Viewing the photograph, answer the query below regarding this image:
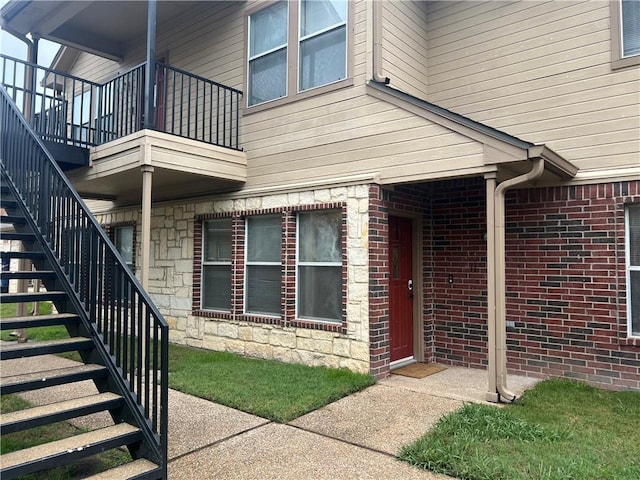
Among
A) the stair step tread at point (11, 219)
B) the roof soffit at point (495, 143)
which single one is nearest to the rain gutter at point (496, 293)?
the roof soffit at point (495, 143)

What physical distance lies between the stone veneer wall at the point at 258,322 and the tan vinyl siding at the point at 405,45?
1771 millimetres

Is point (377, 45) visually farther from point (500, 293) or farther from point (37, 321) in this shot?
point (37, 321)

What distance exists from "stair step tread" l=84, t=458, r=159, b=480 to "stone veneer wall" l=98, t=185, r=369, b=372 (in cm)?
306

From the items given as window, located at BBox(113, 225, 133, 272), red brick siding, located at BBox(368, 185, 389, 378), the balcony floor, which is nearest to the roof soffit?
red brick siding, located at BBox(368, 185, 389, 378)

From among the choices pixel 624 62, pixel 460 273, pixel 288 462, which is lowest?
pixel 288 462

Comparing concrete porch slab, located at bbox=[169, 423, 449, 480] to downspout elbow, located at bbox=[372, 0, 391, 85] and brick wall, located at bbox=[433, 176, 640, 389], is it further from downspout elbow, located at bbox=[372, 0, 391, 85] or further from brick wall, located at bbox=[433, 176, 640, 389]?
downspout elbow, located at bbox=[372, 0, 391, 85]

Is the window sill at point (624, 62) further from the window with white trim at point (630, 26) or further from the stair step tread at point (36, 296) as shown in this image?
the stair step tread at point (36, 296)

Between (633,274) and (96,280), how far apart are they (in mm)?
5446

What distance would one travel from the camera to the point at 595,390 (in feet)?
16.9

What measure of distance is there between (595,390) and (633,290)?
1.18 m

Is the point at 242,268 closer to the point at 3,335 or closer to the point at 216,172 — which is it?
the point at 216,172

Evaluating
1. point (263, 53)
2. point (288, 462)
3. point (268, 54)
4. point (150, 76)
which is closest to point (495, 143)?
point (288, 462)

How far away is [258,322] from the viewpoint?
6.86 metres

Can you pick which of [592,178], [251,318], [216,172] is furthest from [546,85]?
[251,318]
